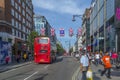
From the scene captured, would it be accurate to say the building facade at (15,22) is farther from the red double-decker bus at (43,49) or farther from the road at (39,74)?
the road at (39,74)

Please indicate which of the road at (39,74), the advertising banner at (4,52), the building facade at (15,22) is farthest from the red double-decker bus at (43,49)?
the building facade at (15,22)

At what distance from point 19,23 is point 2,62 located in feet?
170

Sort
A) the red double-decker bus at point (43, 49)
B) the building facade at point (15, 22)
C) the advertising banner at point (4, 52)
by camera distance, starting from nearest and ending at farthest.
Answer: the advertising banner at point (4, 52), the red double-decker bus at point (43, 49), the building facade at point (15, 22)

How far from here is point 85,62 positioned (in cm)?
1811

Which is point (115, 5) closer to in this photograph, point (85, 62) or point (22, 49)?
point (85, 62)

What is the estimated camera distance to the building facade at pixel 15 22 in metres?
75.8

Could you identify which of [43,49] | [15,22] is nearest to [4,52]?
[43,49]

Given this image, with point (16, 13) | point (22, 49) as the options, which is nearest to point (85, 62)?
point (16, 13)

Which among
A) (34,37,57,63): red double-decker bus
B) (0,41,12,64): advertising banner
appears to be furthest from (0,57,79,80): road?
(34,37,57,63): red double-decker bus

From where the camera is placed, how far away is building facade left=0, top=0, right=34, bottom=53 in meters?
75.8

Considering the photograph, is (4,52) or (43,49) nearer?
(4,52)

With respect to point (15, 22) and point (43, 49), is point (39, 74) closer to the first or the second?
point (43, 49)

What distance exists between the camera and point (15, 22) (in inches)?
3516

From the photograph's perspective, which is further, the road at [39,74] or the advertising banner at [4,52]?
the advertising banner at [4,52]
